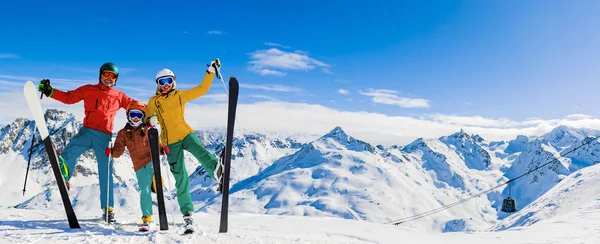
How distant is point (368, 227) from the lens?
9344 mm

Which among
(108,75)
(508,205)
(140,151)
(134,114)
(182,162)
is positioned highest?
(108,75)

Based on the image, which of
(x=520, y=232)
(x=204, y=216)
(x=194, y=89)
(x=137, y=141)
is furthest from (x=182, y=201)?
(x=520, y=232)

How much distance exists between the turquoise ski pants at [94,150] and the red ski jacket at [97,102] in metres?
0.13

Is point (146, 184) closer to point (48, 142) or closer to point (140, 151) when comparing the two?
point (140, 151)

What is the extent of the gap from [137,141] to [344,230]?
439 cm

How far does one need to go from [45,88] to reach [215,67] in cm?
292

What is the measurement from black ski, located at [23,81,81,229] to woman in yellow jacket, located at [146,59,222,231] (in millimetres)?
1578

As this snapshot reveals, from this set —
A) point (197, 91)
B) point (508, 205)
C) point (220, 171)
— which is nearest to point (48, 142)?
point (197, 91)

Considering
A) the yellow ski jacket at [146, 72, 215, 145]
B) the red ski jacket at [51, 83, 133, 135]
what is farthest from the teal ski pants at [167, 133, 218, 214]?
the red ski jacket at [51, 83, 133, 135]

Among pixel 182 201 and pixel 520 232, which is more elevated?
pixel 182 201

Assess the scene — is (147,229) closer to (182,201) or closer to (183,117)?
(182,201)

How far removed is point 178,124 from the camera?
7250 millimetres

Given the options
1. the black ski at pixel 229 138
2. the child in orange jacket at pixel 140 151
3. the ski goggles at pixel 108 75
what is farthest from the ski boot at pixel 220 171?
the ski goggles at pixel 108 75

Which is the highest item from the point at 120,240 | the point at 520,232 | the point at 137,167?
the point at 137,167
